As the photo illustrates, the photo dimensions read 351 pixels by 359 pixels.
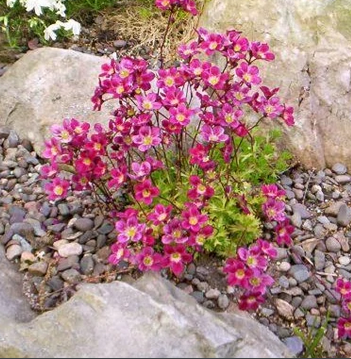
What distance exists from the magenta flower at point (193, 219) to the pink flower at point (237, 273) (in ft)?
0.63

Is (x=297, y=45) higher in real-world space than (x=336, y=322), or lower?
higher

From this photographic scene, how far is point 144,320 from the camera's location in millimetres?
2240

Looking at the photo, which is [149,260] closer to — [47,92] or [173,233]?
[173,233]

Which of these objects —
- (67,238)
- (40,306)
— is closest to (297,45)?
(67,238)

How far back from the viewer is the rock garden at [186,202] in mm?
2342

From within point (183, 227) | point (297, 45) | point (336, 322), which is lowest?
point (336, 322)

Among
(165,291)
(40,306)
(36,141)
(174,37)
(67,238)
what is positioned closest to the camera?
(165,291)

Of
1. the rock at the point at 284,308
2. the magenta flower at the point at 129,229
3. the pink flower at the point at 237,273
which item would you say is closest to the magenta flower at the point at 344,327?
the rock at the point at 284,308

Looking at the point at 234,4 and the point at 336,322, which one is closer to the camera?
the point at 336,322

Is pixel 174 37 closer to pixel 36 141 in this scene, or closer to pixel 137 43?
pixel 137 43

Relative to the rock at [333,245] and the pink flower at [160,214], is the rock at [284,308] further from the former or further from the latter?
the pink flower at [160,214]

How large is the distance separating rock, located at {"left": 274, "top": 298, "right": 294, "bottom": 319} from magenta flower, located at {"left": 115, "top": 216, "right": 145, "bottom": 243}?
719 millimetres

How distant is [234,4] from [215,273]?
6.11 ft

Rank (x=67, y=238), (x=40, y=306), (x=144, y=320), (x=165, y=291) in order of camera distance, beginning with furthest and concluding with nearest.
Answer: (x=67, y=238) < (x=40, y=306) < (x=165, y=291) < (x=144, y=320)
